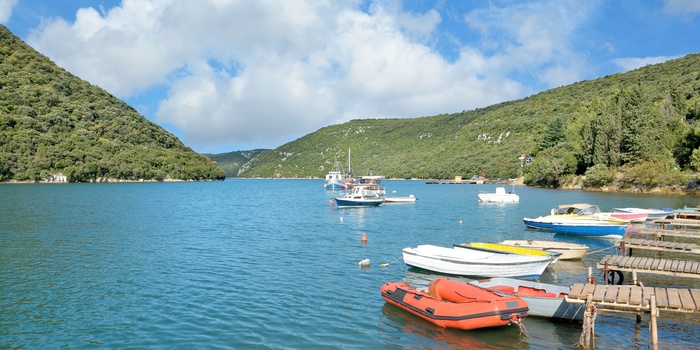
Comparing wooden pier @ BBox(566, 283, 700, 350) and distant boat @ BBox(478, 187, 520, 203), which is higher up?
distant boat @ BBox(478, 187, 520, 203)

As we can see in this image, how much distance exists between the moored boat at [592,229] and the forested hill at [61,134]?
146m

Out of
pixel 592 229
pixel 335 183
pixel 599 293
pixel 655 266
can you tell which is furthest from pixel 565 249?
pixel 335 183

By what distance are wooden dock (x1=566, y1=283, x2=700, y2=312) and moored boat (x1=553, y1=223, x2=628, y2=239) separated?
23.3 m

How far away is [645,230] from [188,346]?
86.4 ft

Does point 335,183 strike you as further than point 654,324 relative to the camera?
Yes

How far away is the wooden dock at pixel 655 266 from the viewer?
1688cm

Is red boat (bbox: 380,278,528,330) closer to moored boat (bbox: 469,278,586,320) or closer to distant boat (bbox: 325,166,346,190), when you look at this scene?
moored boat (bbox: 469,278,586,320)

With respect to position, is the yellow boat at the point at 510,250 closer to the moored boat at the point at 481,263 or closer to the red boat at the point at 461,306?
the moored boat at the point at 481,263

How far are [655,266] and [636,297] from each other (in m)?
5.57

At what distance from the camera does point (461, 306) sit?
15.1 metres

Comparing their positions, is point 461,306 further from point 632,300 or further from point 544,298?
point 632,300

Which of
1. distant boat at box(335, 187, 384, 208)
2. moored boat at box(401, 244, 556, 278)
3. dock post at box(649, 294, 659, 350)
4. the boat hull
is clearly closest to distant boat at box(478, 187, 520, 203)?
distant boat at box(335, 187, 384, 208)

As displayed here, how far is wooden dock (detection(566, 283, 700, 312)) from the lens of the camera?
12.6 m

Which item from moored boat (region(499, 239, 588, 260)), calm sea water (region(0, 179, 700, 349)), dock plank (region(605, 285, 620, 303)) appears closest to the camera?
dock plank (region(605, 285, 620, 303))
